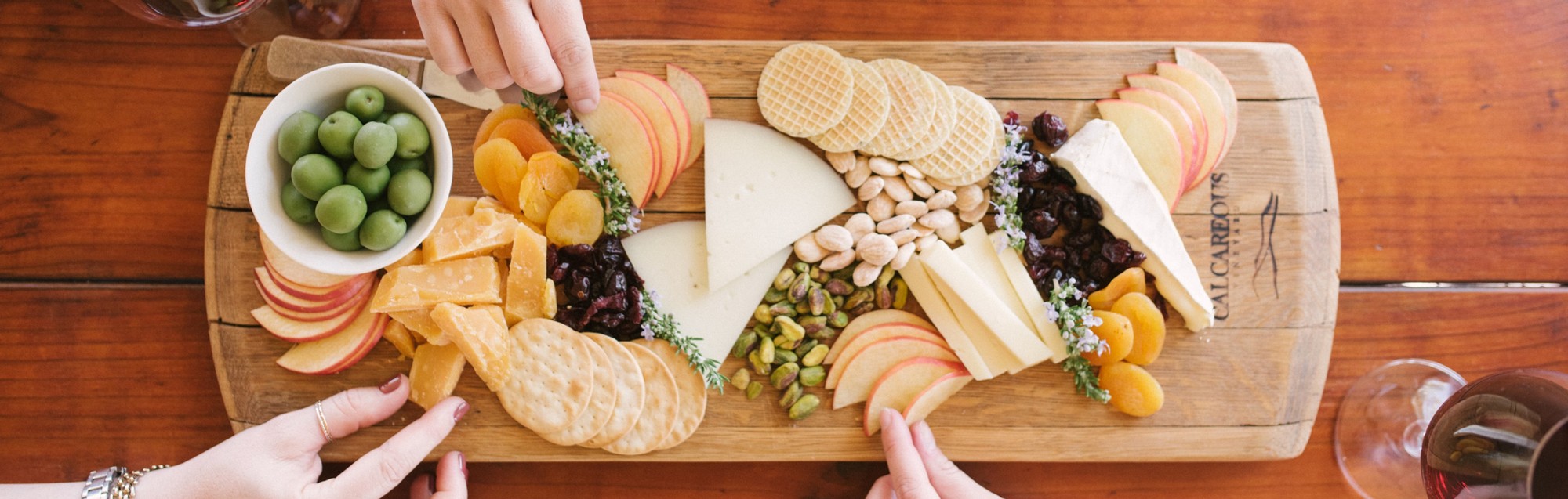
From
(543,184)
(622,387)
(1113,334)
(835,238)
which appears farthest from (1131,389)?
(543,184)

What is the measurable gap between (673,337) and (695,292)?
11 cm

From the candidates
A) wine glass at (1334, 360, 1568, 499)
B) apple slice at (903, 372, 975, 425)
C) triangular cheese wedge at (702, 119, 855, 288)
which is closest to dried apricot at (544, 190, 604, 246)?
triangular cheese wedge at (702, 119, 855, 288)

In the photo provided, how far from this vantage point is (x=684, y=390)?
1.74 metres

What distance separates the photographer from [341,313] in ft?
5.58

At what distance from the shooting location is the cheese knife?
1747 mm

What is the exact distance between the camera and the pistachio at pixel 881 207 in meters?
1.77

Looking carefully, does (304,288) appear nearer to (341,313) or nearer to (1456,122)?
(341,313)

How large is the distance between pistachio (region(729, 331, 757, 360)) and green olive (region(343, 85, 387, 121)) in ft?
2.69

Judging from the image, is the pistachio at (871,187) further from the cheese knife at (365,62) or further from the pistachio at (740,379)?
the cheese knife at (365,62)

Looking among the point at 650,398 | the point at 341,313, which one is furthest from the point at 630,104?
the point at 341,313

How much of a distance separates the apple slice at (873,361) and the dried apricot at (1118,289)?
1.09 feet

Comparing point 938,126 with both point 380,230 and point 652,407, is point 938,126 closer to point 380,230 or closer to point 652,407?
point 652,407

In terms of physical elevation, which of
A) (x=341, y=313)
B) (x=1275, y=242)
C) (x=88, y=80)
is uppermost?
(x=1275, y=242)

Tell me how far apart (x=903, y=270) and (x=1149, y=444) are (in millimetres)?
663
